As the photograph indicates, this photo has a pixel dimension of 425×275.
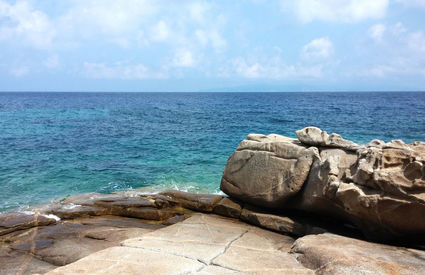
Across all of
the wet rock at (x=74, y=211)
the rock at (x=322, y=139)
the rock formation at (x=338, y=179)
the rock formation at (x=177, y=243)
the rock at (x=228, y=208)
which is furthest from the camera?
the rock at (x=228, y=208)

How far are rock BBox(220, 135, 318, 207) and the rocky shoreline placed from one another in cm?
3

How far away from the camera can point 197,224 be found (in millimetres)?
10172

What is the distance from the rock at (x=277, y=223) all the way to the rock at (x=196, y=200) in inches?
49.5

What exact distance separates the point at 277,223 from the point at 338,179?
7.98 ft

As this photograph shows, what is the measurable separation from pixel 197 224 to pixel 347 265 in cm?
511

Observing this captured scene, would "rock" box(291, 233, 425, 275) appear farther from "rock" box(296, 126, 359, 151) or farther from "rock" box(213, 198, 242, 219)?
"rock" box(213, 198, 242, 219)

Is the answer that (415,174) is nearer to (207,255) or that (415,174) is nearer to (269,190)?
(269,190)

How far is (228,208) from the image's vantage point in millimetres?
11453

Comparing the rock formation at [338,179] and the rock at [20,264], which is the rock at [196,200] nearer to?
the rock formation at [338,179]

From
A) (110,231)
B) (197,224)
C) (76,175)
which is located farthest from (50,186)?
(197,224)

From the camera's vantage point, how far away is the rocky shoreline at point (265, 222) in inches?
256

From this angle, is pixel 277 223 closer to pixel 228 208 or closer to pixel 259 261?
pixel 228 208

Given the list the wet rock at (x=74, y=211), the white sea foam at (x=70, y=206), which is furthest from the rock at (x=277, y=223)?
the white sea foam at (x=70, y=206)

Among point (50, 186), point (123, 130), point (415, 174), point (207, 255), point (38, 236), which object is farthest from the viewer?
point (123, 130)
